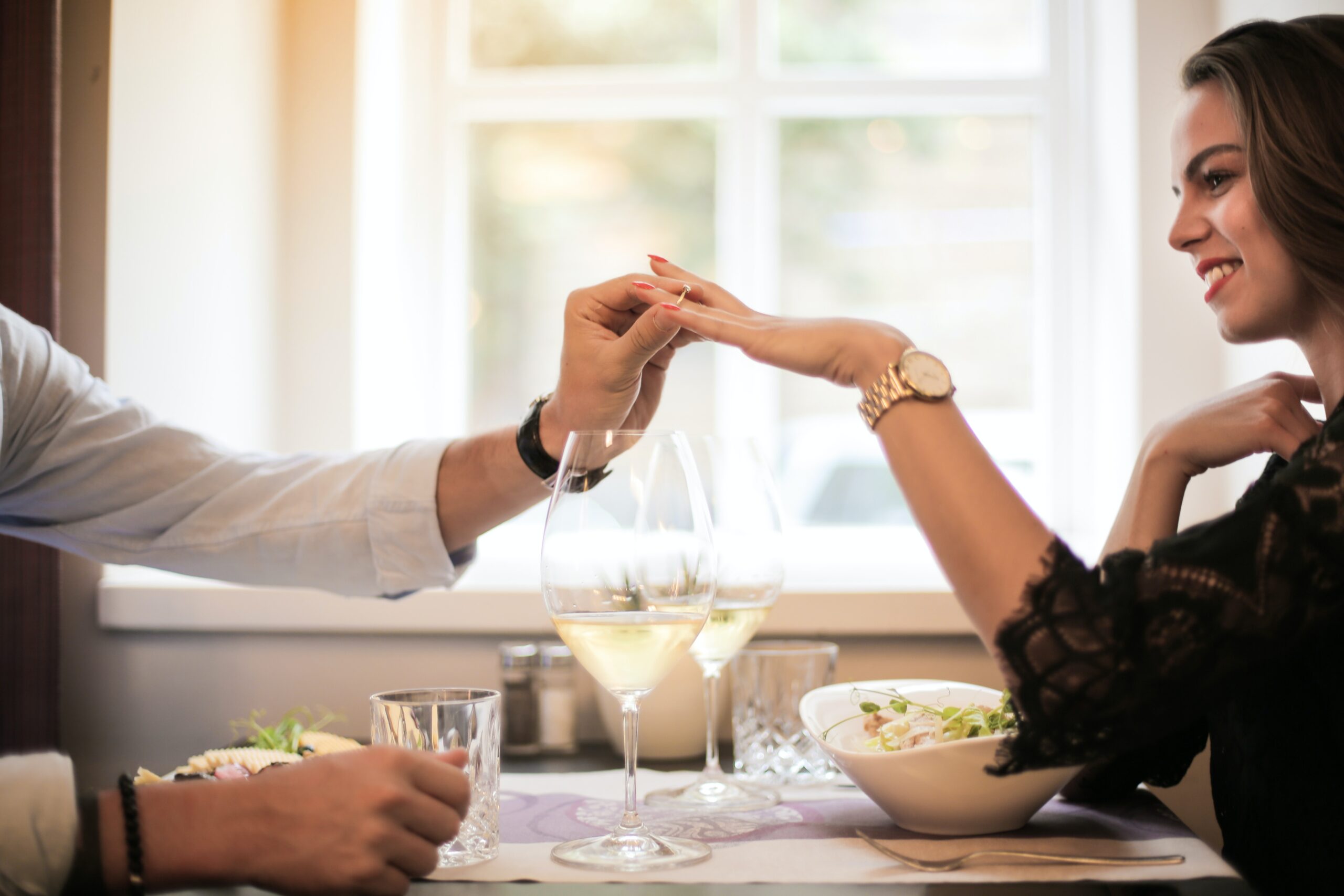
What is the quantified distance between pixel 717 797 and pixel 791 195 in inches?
63.3

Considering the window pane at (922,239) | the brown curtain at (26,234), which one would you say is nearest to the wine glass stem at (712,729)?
the brown curtain at (26,234)

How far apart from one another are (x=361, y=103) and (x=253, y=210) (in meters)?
0.31

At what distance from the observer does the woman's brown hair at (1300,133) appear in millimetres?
1012

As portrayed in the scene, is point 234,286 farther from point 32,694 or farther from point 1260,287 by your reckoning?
point 1260,287

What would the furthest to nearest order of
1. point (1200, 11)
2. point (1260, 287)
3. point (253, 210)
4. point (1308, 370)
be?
1. point (253, 210)
2. point (1200, 11)
3. point (1308, 370)
4. point (1260, 287)

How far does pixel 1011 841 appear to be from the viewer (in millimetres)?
871

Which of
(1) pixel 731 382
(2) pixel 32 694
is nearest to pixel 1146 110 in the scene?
(1) pixel 731 382

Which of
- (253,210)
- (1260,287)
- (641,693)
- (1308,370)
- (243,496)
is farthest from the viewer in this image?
(253,210)

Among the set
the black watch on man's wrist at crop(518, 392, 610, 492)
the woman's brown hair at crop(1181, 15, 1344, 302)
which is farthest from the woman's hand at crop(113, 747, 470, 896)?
the woman's brown hair at crop(1181, 15, 1344, 302)

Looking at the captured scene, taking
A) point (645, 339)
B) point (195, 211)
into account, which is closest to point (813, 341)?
point (645, 339)

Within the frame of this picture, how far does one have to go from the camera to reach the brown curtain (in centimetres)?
161

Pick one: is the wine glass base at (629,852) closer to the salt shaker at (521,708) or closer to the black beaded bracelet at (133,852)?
the black beaded bracelet at (133,852)

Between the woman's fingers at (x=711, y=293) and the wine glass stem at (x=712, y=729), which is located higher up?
the woman's fingers at (x=711, y=293)

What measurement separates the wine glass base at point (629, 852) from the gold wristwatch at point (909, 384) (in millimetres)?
363
